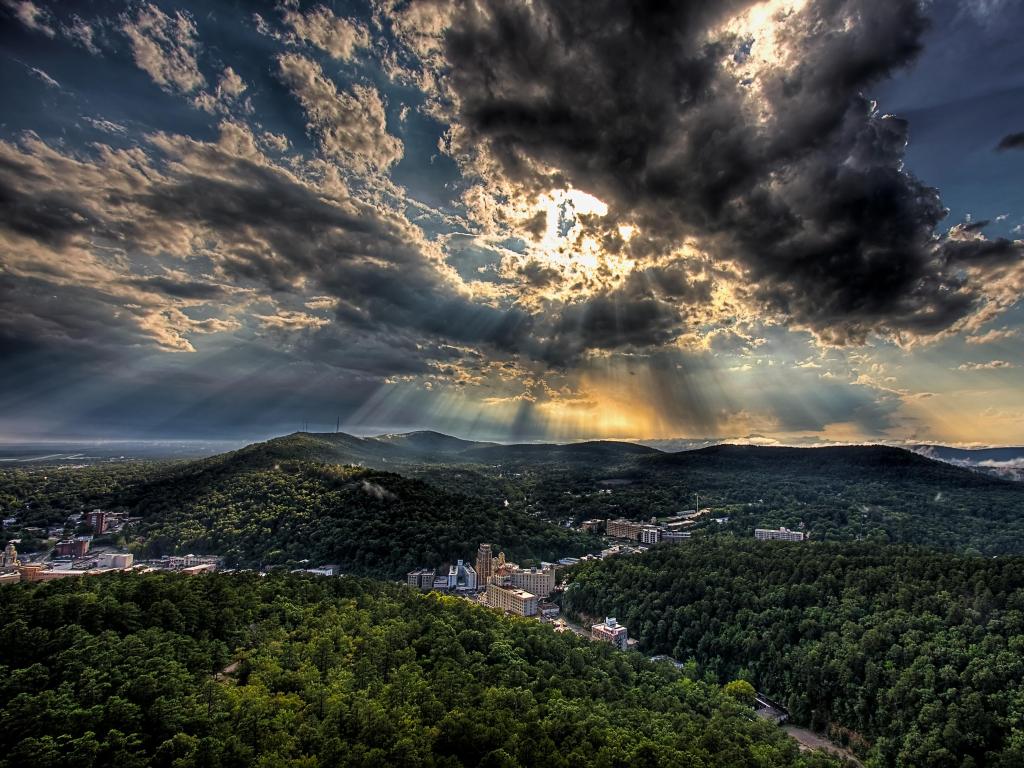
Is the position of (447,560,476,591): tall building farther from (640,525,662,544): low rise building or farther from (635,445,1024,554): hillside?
(635,445,1024,554): hillside

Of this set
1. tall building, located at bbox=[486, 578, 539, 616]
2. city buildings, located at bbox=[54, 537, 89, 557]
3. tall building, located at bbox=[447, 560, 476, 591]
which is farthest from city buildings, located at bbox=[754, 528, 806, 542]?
city buildings, located at bbox=[54, 537, 89, 557]

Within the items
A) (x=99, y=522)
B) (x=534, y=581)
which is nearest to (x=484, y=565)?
(x=534, y=581)

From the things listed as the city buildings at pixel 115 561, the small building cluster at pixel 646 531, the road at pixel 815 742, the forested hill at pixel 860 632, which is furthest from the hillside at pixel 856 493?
the city buildings at pixel 115 561

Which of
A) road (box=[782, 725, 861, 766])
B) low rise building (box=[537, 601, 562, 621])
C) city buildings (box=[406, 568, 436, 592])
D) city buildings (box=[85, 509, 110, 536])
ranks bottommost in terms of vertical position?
road (box=[782, 725, 861, 766])

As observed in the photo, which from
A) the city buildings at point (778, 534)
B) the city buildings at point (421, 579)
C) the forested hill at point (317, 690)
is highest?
the forested hill at point (317, 690)

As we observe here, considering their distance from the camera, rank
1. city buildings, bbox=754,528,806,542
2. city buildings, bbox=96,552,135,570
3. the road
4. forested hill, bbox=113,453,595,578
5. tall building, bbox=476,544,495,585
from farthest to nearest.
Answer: city buildings, bbox=754,528,806,542 → forested hill, bbox=113,453,595,578 → tall building, bbox=476,544,495,585 → city buildings, bbox=96,552,135,570 → the road

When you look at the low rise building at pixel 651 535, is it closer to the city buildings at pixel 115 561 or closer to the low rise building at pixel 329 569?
the low rise building at pixel 329 569

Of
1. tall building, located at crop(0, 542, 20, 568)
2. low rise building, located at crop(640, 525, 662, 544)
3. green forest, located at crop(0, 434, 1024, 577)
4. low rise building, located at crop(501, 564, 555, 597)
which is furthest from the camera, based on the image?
low rise building, located at crop(640, 525, 662, 544)
